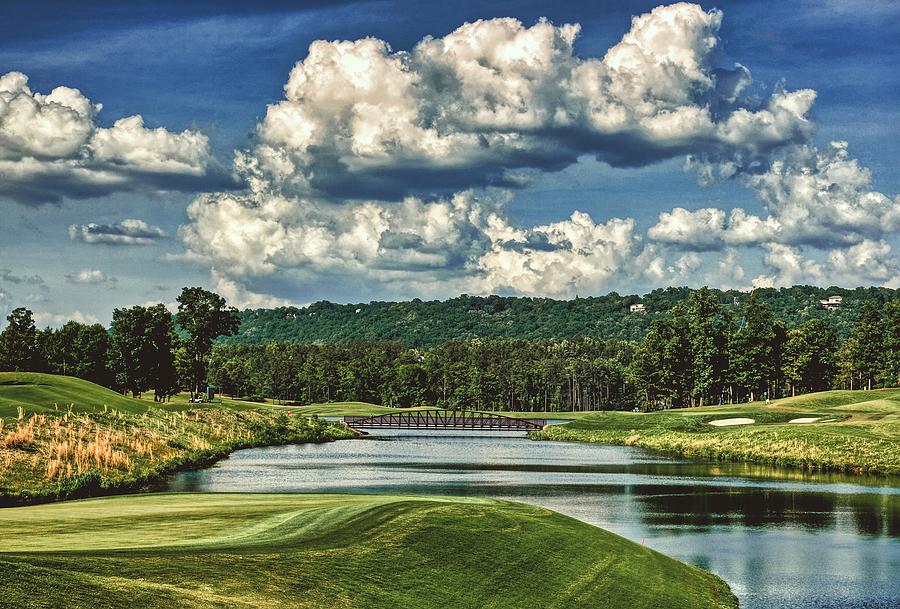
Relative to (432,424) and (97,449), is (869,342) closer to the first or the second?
(432,424)

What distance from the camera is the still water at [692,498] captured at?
29.6 m

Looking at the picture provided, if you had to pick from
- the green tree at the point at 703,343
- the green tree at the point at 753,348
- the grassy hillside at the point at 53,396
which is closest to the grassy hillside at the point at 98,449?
the grassy hillside at the point at 53,396

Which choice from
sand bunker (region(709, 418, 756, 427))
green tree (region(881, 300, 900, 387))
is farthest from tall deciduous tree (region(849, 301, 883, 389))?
sand bunker (region(709, 418, 756, 427))

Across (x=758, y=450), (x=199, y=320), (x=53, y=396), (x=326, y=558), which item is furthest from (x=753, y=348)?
(x=326, y=558)

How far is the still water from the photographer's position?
97.0ft

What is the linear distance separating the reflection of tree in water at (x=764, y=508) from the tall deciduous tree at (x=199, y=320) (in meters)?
95.0

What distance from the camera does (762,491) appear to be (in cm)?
5447

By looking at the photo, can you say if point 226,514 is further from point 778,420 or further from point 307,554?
point 778,420

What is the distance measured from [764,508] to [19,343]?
4824 inches

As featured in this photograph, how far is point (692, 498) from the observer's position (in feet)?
166

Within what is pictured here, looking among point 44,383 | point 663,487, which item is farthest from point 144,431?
point 663,487

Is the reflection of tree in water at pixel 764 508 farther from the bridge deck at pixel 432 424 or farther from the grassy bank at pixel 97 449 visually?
the bridge deck at pixel 432 424

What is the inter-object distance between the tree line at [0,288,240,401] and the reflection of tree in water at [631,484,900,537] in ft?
287

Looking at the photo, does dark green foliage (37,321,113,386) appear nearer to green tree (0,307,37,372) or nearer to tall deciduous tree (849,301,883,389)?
green tree (0,307,37,372)
